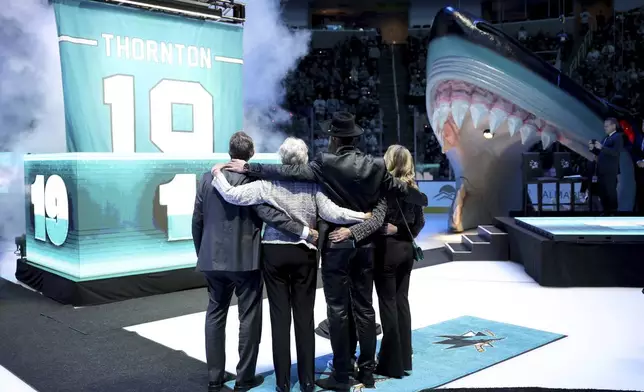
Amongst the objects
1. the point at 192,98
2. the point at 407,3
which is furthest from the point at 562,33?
the point at 192,98

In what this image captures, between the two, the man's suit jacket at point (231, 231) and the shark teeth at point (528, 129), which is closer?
the man's suit jacket at point (231, 231)

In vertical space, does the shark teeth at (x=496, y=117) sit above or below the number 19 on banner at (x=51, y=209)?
above

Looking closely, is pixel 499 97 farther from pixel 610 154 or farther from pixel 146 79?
pixel 146 79

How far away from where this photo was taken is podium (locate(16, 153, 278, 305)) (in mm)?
4473

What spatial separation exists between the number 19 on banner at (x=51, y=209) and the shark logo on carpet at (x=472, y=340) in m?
2.99

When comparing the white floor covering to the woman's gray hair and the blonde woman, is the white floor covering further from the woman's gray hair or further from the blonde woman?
the woman's gray hair

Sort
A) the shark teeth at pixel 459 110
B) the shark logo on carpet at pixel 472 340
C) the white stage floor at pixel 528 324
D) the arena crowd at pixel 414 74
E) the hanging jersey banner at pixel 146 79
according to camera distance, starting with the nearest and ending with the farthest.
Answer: the white stage floor at pixel 528 324 → the shark logo on carpet at pixel 472 340 → the hanging jersey banner at pixel 146 79 → the shark teeth at pixel 459 110 → the arena crowd at pixel 414 74

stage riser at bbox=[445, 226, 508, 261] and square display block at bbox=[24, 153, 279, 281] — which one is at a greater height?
square display block at bbox=[24, 153, 279, 281]

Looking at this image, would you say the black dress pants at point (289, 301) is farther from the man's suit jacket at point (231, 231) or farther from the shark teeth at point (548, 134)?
the shark teeth at point (548, 134)

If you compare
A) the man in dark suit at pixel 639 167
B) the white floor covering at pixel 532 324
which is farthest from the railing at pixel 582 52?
the white floor covering at pixel 532 324

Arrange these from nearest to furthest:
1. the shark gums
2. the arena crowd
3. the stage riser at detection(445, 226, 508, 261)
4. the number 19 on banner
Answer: the number 19 on banner < the stage riser at detection(445, 226, 508, 261) < the shark gums < the arena crowd

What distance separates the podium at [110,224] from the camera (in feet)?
14.7

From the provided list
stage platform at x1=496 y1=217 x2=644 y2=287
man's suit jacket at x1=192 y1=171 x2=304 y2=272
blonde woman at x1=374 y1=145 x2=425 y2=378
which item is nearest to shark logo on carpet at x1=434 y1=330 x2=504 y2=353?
blonde woman at x1=374 y1=145 x2=425 y2=378

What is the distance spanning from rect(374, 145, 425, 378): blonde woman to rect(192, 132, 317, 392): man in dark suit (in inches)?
17.0
